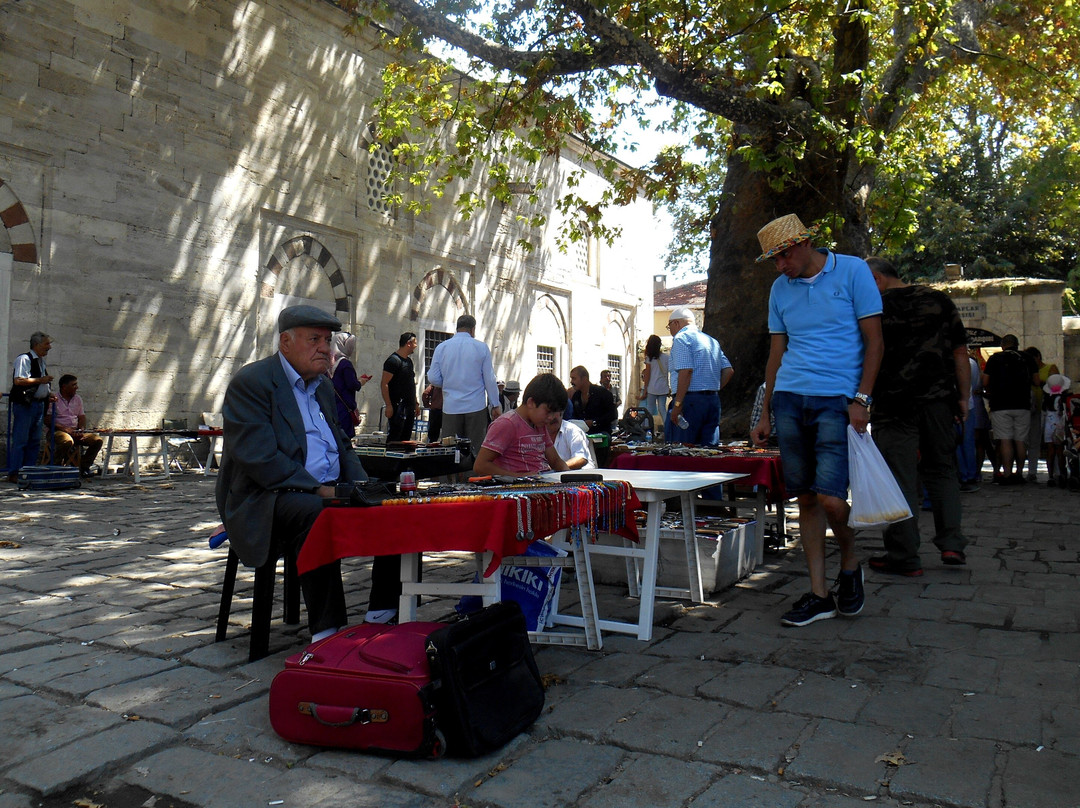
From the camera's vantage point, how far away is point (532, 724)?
2.98 m

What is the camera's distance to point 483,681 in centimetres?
281

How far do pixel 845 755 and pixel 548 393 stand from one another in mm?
2286

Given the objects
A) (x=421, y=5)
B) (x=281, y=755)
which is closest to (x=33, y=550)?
(x=281, y=755)

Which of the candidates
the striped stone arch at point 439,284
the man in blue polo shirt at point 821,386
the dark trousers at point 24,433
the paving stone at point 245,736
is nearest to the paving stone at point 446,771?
the paving stone at point 245,736

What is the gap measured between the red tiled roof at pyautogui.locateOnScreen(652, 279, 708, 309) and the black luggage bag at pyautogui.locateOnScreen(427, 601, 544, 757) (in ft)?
134

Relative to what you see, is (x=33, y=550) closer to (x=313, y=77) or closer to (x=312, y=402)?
(x=312, y=402)

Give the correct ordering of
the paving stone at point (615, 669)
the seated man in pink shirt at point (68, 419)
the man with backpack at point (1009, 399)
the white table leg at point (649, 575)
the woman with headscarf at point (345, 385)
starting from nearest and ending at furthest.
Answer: the paving stone at point (615, 669)
the white table leg at point (649, 575)
the woman with headscarf at point (345, 385)
the seated man in pink shirt at point (68, 419)
the man with backpack at point (1009, 399)

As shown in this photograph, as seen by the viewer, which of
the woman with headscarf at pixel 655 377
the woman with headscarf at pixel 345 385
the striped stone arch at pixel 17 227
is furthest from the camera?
the woman with headscarf at pixel 655 377

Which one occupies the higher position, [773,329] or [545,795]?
[773,329]

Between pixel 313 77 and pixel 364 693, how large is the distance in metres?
14.3

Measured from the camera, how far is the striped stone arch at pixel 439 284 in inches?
681

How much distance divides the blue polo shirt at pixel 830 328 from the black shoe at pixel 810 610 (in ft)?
3.38

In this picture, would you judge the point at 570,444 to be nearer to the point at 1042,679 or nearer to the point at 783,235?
the point at 783,235

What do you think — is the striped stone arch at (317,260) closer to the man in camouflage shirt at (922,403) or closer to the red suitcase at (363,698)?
the man in camouflage shirt at (922,403)
